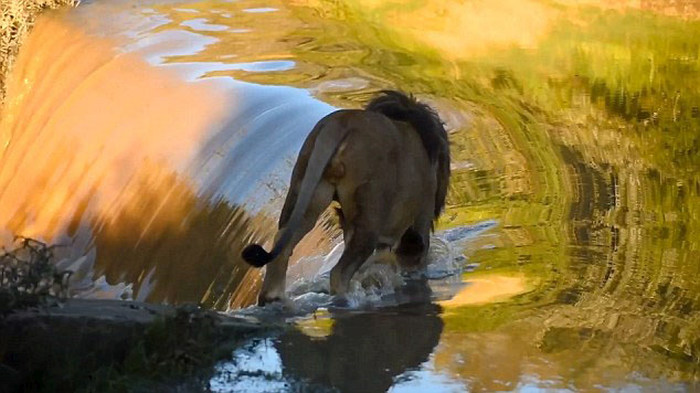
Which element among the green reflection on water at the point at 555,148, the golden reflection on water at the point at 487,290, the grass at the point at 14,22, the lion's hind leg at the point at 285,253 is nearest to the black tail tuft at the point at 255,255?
the lion's hind leg at the point at 285,253

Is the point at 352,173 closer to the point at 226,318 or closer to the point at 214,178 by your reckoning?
the point at 226,318

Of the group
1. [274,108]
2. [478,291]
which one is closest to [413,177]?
[478,291]

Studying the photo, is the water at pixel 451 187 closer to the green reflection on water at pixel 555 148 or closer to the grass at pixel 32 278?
the green reflection on water at pixel 555 148

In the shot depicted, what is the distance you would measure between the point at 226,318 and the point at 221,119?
6.15 metres

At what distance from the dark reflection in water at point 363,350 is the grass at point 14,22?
41.4 ft

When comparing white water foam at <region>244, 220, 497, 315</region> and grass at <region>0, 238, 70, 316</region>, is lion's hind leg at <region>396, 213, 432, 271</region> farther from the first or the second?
grass at <region>0, 238, 70, 316</region>

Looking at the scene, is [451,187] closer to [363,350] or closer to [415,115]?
[415,115]

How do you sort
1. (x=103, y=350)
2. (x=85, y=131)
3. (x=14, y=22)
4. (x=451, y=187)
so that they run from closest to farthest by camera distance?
(x=103, y=350) < (x=451, y=187) < (x=85, y=131) < (x=14, y=22)

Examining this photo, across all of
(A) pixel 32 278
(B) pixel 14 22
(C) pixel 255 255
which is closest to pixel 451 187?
(C) pixel 255 255

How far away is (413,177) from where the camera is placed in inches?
281

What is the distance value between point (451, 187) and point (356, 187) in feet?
9.45

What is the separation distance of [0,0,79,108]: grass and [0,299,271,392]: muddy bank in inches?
534

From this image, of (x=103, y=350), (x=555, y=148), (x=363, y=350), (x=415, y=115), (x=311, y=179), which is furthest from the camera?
(x=555, y=148)

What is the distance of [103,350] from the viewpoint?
4.70 metres
